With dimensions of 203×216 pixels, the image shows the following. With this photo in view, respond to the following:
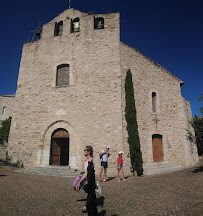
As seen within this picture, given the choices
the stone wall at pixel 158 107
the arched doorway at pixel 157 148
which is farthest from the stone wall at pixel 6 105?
the arched doorway at pixel 157 148

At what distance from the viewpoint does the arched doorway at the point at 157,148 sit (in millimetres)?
10074

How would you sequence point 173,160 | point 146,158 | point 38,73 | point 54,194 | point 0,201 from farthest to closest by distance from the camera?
point 38,73 → point 173,160 → point 146,158 → point 54,194 → point 0,201

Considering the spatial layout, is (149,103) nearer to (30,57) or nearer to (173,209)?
(173,209)

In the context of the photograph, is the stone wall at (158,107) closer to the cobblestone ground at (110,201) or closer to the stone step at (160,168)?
the stone step at (160,168)

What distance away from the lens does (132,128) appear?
8867mm

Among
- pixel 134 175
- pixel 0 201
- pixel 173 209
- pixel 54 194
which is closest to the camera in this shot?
pixel 173 209

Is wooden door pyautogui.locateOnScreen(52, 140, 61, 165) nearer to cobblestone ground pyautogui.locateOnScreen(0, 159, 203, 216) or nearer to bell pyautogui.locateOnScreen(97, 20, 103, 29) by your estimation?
cobblestone ground pyautogui.locateOnScreen(0, 159, 203, 216)

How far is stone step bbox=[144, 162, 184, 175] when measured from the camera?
8.83 meters

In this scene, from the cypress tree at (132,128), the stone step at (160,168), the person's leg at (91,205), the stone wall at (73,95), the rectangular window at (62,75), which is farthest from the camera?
the rectangular window at (62,75)

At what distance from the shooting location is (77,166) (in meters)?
8.85

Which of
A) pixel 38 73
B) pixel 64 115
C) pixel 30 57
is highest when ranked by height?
pixel 30 57

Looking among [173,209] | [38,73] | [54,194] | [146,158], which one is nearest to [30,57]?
[38,73]

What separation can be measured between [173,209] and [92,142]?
5905mm

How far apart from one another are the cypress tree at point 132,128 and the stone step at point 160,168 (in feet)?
2.02
